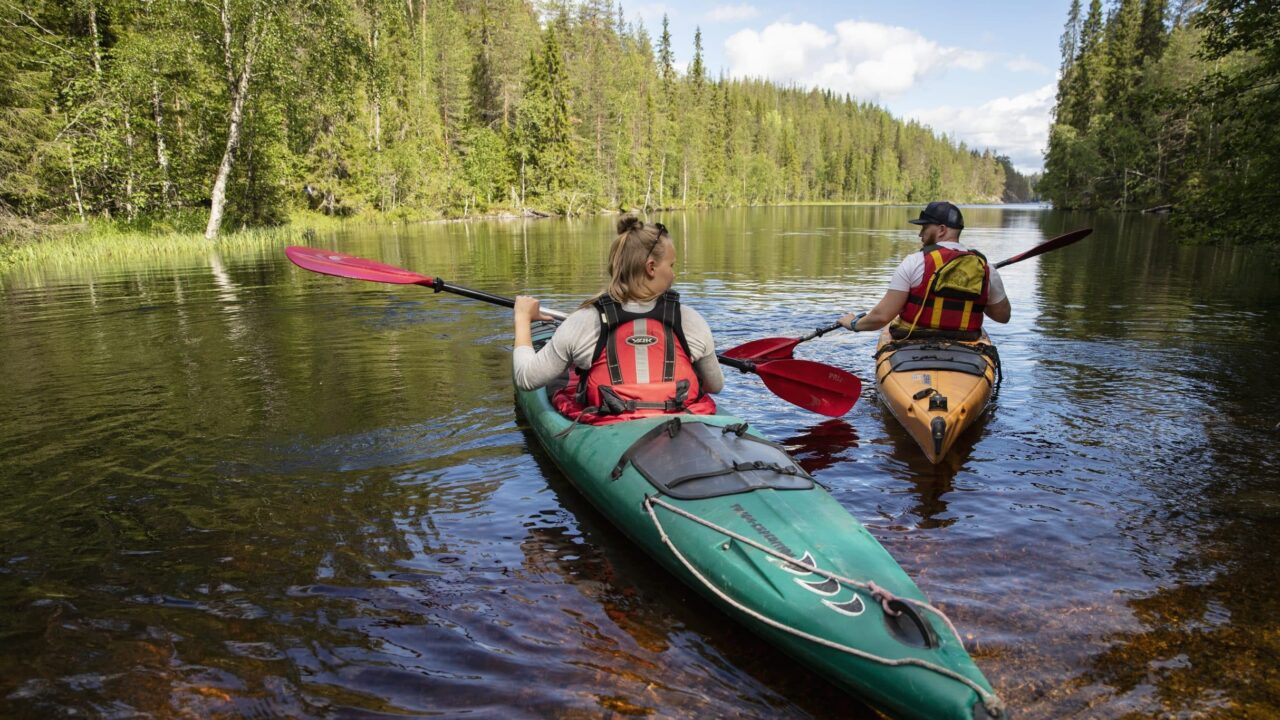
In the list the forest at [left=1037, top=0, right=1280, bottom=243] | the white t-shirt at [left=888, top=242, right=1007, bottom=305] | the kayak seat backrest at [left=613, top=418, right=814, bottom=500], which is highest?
the forest at [left=1037, top=0, right=1280, bottom=243]

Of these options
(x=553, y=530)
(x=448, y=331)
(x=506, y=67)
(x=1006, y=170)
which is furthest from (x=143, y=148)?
(x=1006, y=170)

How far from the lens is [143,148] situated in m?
22.9

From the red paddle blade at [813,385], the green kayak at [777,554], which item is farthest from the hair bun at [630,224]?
the red paddle blade at [813,385]

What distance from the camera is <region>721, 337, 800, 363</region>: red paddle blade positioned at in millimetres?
6699

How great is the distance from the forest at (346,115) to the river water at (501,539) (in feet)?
47.9

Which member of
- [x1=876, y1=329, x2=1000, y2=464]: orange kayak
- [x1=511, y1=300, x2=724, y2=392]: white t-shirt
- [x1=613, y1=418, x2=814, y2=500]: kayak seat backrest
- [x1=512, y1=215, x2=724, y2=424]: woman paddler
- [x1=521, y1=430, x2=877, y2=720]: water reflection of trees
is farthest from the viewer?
[x1=876, y1=329, x2=1000, y2=464]: orange kayak

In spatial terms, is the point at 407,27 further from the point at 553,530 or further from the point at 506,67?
the point at 553,530

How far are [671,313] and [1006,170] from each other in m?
223

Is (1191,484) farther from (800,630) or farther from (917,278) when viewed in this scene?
(800,630)

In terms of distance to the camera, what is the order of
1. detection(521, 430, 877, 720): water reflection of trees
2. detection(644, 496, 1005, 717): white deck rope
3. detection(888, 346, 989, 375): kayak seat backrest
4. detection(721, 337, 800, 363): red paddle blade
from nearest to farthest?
detection(644, 496, 1005, 717): white deck rope → detection(521, 430, 877, 720): water reflection of trees → detection(888, 346, 989, 375): kayak seat backrest → detection(721, 337, 800, 363): red paddle blade

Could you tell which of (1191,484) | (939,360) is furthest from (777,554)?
(939,360)

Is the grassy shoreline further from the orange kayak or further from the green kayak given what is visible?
the orange kayak

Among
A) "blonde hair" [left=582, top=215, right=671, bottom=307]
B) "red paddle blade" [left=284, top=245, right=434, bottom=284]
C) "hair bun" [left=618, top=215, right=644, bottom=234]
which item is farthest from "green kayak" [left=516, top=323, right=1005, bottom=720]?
"red paddle blade" [left=284, top=245, right=434, bottom=284]

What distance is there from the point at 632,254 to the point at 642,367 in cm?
70
